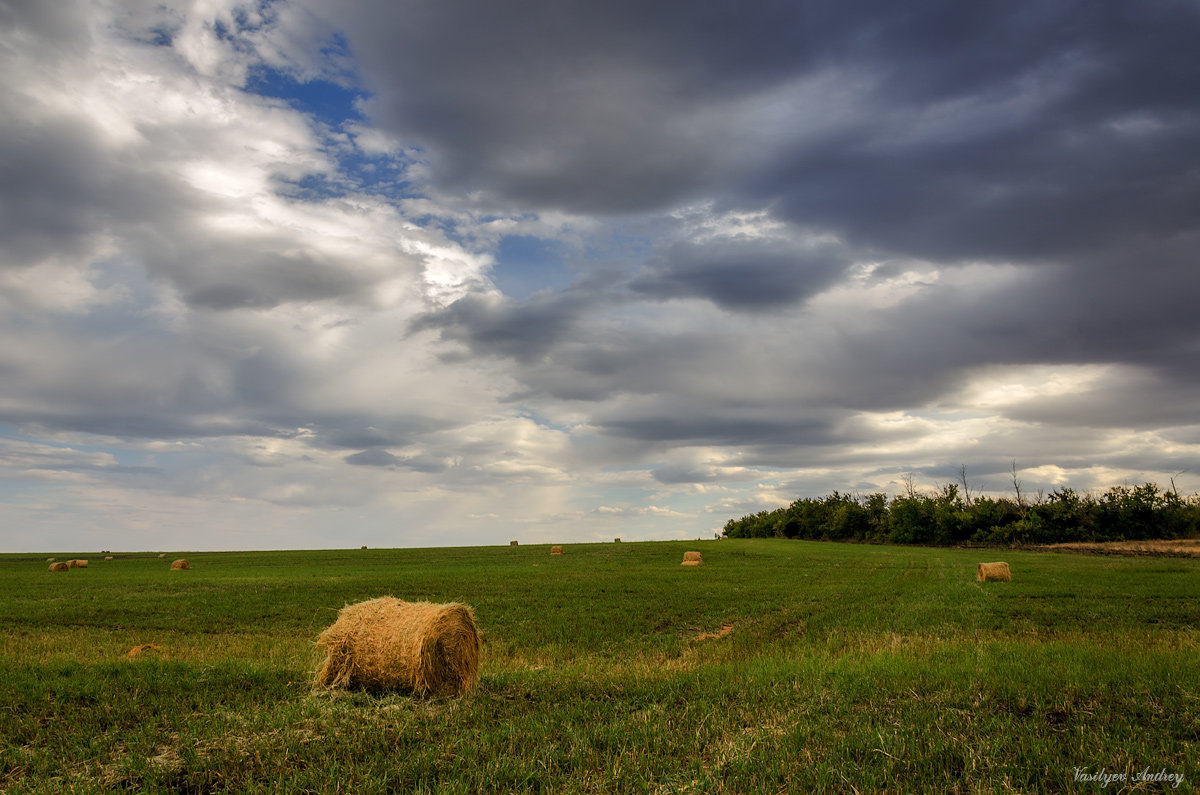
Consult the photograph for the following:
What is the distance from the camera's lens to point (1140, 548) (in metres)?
66.8

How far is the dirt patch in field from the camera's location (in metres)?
62.4

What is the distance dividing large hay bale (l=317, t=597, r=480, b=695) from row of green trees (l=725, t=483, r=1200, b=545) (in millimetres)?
88792

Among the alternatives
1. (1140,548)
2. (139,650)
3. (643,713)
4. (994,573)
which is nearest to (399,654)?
(643,713)

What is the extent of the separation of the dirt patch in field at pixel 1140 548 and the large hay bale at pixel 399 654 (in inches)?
2939

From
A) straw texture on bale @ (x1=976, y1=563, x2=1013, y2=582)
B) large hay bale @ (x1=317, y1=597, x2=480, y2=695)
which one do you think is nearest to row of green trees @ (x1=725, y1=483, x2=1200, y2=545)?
straw texture on bale @ (x1=976, y1=563, x2=1013, y2=582)

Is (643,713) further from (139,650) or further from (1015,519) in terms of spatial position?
(1015,519)

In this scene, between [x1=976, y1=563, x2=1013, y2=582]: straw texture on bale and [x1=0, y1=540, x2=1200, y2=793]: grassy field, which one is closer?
[x1=0, y1=540, x2=1200, y2=793]: grassy field

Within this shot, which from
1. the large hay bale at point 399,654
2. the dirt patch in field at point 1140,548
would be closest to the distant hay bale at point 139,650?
the large hay bale at point 399,654

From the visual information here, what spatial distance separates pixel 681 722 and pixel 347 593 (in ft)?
86.4

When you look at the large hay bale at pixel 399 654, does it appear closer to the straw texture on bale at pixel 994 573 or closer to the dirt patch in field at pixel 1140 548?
the straw texture on bale at pixel 994 573

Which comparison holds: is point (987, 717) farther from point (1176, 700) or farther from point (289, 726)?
point (289, 726)

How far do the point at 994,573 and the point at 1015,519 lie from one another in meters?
60.6

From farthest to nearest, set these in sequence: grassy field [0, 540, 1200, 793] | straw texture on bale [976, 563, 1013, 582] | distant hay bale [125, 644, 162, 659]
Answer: straw texture on bale [976, 563, 1013, 582]
distant hay bale [125, 644, 162, 659]
grassy field [0, 540, 1200, 793]

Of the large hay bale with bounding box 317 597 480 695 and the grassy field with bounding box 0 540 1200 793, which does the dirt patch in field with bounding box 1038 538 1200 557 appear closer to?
the grassy field with bounding box 0 540 1200 793
